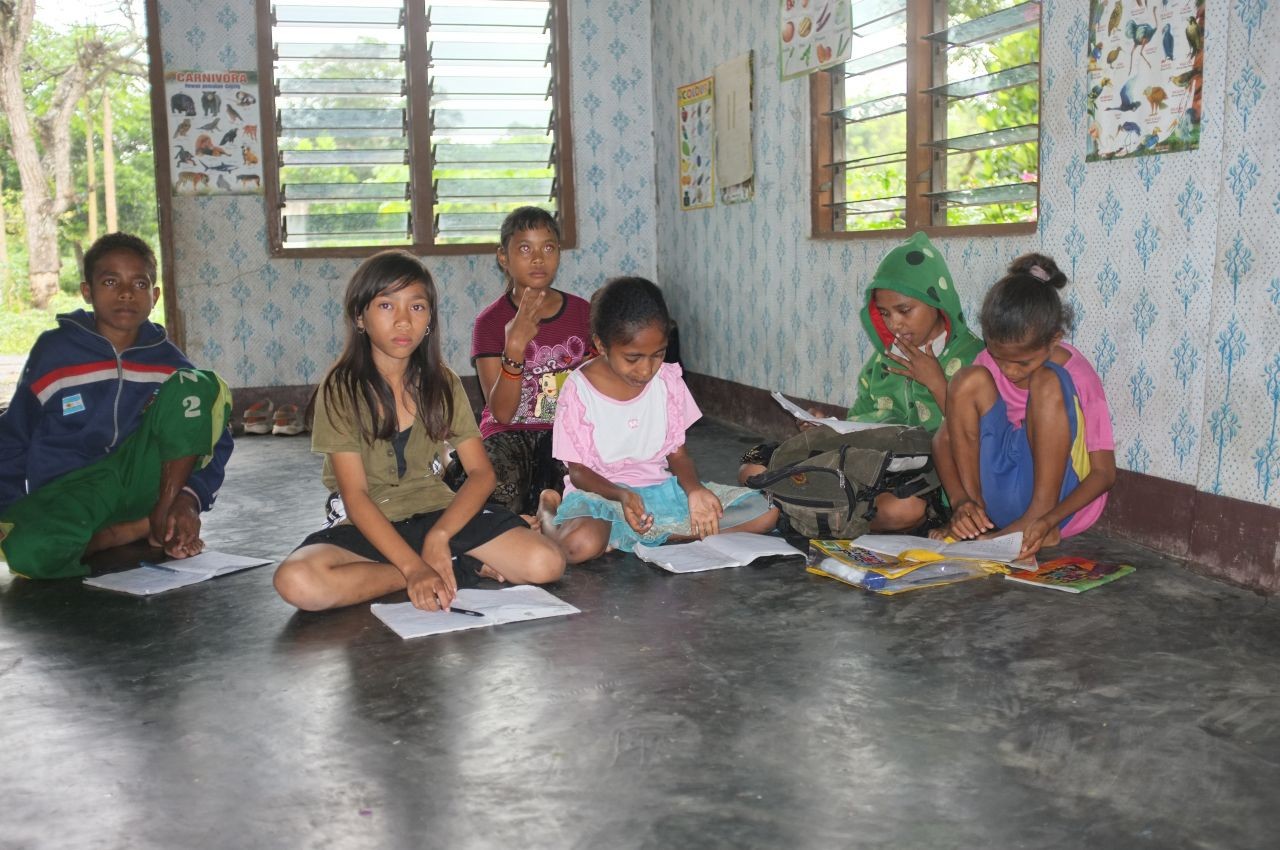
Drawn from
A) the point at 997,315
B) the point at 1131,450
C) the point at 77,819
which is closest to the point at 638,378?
the point at 997,315

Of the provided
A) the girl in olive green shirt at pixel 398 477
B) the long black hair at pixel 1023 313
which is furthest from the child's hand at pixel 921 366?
the girl in olive green shirt at pixel 398 477

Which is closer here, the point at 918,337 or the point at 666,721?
the point at 666,721

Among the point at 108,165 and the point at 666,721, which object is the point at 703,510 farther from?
the point at 108,165

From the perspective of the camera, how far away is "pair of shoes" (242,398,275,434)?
5.61 m

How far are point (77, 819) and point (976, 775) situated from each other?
1.23 meters

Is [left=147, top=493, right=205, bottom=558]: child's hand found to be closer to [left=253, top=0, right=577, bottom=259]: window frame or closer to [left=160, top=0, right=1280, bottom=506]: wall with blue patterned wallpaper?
[left=160, top=0, right=1280, bottom=506]: wall with blue patterned wallpaper

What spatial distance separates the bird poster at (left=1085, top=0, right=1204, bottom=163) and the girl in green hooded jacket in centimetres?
50

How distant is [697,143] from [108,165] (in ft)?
19.2

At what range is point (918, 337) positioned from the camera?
3104 mm

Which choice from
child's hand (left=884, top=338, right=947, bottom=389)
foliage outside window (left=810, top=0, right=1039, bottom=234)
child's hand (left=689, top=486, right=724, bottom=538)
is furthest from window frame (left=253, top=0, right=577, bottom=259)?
child's hand (left=689, top=486, right=724, bottom=538)

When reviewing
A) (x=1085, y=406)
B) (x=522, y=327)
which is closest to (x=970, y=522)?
(x=1085, y=406)

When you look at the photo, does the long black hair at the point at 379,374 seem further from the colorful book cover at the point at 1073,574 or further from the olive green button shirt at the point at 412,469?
the colorful book cover at the point at 1073,574

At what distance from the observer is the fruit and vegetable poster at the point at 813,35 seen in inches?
164

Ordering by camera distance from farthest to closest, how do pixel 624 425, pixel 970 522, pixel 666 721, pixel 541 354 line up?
pixel 541 354 → pixel 624 425 → pixel 970 522 → pixel 666 721
